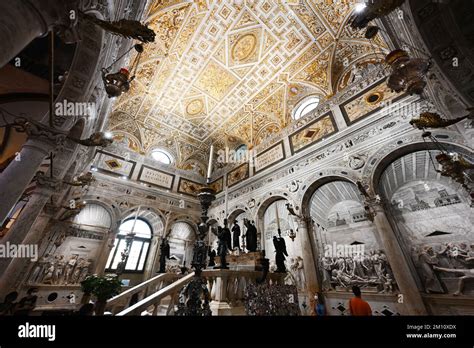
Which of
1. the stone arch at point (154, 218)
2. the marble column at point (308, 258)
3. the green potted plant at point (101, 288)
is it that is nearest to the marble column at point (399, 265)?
the marble column at point (308, 258)

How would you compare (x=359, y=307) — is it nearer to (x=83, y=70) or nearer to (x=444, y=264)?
(x=444, y=264)

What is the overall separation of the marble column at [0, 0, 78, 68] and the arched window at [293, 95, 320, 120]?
9122mm

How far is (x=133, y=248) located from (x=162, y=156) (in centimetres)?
582

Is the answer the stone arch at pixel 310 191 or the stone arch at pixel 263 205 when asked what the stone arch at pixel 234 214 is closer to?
the stone arch at pixel 263 205

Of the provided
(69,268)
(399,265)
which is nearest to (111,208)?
(69,268)

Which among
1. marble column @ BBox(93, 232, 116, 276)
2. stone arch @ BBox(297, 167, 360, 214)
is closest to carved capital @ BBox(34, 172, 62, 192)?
marble column @ BBox(93, 232, 116, 276)

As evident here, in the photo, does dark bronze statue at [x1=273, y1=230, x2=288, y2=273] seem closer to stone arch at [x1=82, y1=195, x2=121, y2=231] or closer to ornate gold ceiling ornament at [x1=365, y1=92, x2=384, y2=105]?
ornate gold ceiling ornament at [x1=365, y1=92, x2=384, y2=105]

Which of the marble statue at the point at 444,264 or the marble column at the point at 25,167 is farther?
the marble statue at the point at 444,264

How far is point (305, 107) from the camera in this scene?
9727 millimetres

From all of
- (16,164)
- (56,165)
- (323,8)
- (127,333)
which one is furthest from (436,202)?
(56,165)

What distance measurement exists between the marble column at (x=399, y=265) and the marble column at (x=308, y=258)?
2.09m

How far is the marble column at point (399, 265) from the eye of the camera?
4.36m

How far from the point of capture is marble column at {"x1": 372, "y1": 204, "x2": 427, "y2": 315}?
4.36m

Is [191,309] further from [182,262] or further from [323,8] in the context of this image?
[323,8]
